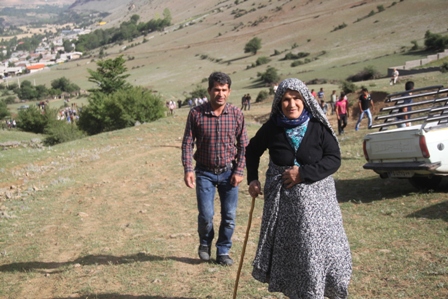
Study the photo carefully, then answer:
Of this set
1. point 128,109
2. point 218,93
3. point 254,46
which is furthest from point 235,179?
point 254,46

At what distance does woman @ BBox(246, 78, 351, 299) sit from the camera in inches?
150

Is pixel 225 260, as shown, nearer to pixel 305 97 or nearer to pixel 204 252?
pixel 204 252

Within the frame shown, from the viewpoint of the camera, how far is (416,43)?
5912 cm

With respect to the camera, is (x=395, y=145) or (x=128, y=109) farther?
(x=128, y=109)

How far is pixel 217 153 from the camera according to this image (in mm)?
5766

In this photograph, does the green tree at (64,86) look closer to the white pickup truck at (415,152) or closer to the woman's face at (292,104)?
the white pickup truck at (415,152)

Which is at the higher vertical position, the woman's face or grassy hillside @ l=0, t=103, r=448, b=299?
the woman's face

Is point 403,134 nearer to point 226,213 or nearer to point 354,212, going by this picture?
point 354,212

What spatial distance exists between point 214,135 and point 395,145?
4.04m

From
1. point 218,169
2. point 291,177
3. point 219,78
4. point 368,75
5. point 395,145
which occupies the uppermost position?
point 219,78

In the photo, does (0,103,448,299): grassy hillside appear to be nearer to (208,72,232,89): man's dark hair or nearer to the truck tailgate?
the truck tailgate

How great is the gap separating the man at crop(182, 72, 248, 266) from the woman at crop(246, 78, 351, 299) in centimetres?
169

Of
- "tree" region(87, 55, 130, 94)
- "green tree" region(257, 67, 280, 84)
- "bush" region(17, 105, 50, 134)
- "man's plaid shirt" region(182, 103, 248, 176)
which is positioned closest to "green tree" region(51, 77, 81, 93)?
"green tree" region(257, 67, 280, 84)

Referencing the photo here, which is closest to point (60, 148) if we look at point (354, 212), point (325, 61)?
point (354, 212)
